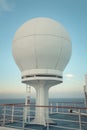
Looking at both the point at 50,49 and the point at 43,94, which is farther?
the point at 43,94

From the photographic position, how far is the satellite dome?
1048cm

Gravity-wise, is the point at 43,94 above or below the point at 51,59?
below

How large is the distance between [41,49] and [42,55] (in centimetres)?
38

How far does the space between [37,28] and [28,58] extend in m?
2.08

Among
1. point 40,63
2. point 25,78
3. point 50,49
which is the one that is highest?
point 50,49

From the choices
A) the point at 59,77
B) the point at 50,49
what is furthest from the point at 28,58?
the point at 59,77

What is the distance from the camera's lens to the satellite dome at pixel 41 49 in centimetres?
1048

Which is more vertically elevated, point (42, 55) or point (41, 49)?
point (41, 49)

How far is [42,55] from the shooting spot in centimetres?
1045

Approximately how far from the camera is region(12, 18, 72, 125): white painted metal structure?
10492mm

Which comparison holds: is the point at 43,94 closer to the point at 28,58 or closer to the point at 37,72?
the point at 37,72

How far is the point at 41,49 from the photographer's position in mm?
10398

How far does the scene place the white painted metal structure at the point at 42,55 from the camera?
10.5 meters

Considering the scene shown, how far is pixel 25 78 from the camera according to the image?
11.1 meters
